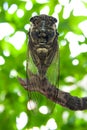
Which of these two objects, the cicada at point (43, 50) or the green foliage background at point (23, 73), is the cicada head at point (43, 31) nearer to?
the cicada at point (43, 50)

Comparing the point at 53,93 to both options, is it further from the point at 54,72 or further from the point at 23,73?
the point at 23,73

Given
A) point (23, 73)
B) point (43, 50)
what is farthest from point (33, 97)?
point (23, 73)

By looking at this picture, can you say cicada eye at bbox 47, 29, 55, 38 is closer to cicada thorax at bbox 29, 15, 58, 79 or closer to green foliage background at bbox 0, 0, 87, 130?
cicada thorax at bbox 29, 15, 58, 79

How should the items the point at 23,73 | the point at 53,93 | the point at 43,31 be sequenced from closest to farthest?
the point at 43,31
the point at 53,93
the point at 23,73

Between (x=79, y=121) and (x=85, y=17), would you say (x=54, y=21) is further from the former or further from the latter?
(x=79, y=121)

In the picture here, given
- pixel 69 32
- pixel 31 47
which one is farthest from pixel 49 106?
pixel 69 32
